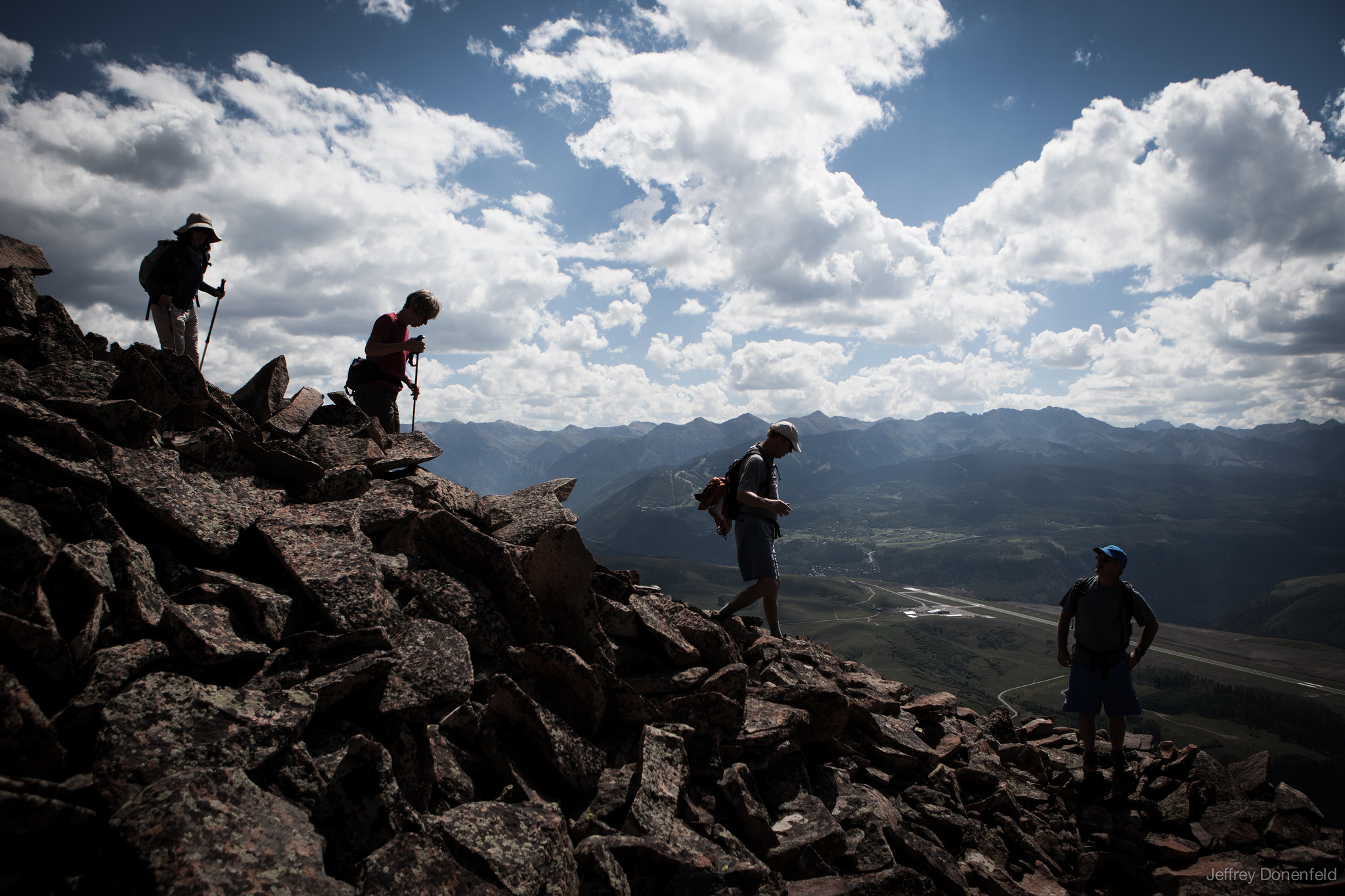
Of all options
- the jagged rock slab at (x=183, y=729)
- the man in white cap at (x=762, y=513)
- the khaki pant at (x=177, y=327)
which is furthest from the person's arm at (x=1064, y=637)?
the khaki pant at (x=177, y=327)

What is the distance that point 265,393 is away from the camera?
1299 centimetres

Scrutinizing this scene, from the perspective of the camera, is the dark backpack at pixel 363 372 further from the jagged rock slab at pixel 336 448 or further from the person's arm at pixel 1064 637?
the person's arm at pixel 1064 637

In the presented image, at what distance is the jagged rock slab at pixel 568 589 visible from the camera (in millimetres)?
9492

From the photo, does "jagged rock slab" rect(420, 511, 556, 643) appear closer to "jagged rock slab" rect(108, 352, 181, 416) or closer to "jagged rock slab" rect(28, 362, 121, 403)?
"jagged rock slab" rect(108, 352, 181, 416)

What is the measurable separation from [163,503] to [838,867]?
9.90 m

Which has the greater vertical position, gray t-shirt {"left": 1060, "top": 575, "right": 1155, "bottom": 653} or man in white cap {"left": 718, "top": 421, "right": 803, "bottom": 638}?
man in white cap {"left": 718, "top": 421, "right": 803, "bottom": 638}

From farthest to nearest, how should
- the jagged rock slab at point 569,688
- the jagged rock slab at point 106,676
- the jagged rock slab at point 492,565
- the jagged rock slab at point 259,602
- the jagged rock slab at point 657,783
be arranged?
1. the jagged rock slab at point 492,565
2. the jagged rock slab at point 569,688
3. the jagged rock slab at point 259,602
4. the jagged rock slab at point 657,783
5. the jagged rock slab at point 106,676

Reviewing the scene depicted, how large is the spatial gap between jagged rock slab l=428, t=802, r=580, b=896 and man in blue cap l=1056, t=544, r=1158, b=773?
10639 millimetres

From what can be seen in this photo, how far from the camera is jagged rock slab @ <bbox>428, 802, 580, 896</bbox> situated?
212 inches

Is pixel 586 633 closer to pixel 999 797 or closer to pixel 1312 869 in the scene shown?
pixel 999 797

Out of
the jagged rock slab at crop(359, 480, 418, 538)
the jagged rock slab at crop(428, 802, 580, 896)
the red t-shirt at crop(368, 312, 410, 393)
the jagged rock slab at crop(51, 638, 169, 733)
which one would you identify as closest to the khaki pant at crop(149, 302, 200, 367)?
the red t-shirt at crop(368, 312, 410, 393)

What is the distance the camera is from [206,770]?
4836 mm

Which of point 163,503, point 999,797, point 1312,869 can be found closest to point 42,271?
point 163,503

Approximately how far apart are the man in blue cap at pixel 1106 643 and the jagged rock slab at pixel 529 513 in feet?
33.4
